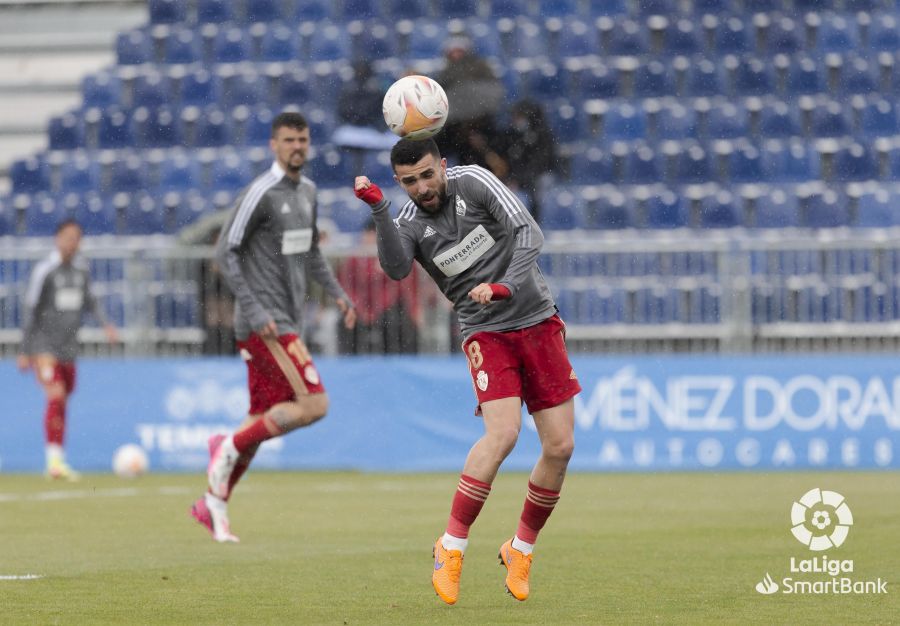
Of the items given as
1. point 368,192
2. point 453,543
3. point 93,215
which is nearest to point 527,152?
point 93,215

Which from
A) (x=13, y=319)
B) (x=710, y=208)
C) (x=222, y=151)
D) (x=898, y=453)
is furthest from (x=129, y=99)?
(x=898, y=453)

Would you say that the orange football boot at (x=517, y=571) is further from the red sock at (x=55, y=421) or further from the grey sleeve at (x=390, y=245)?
the red sock at (x=55, y=421)

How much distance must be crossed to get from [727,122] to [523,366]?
13714 millimetres

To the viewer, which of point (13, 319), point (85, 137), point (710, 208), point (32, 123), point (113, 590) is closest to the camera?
point (113, 590)

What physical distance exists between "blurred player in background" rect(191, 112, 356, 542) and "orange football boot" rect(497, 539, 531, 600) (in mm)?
3047

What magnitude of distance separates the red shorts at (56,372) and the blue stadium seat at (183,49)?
27.8 feet

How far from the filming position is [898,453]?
1579 cm

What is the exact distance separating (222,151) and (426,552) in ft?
44.1

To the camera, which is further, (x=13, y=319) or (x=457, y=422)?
(x=13, y=319)

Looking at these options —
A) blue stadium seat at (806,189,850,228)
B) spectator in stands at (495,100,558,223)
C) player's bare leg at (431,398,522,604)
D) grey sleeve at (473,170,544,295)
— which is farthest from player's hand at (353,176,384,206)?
blue stadium seat at (806,189,850,228)

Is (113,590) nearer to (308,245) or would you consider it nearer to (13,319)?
(308,245)

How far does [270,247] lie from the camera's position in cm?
1063

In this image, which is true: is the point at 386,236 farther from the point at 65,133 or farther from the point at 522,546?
the point at 65,133

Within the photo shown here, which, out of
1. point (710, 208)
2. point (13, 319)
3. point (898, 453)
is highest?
point (710, 208)
